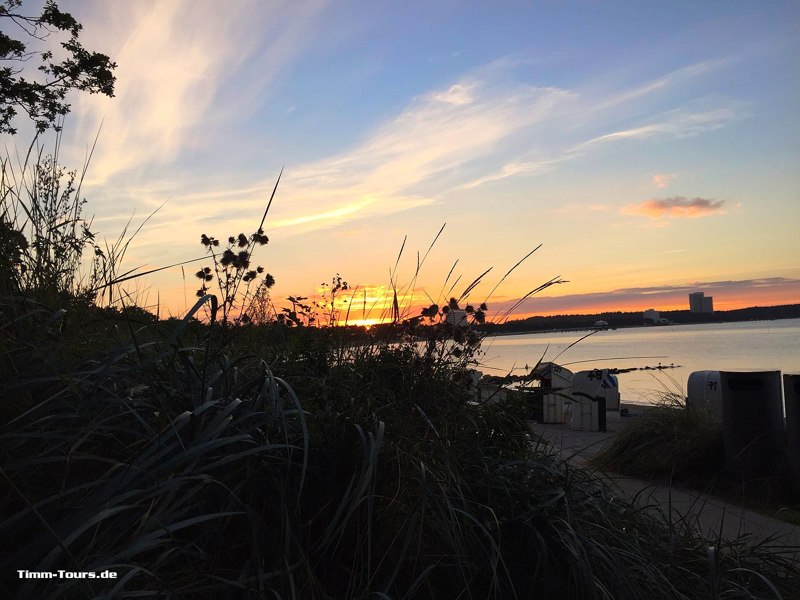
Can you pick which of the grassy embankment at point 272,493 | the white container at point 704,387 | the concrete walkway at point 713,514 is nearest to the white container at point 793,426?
the concrete walkway at point 713,514

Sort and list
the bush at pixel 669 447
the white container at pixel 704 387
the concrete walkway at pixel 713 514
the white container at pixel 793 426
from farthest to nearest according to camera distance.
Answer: the white container at pixel 704 387 → the bush at pixel 669 447 → the white container at pixel 793 426 → the concrete walkway at pixel 713 514

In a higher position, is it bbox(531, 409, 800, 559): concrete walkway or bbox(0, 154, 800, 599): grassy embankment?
bbox(0, 154, 800, 599): grassy embankment

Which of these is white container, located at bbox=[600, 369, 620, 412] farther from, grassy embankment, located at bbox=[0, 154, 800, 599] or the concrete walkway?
grassy embankment, located at bbox=[0, 154, 800, 599]

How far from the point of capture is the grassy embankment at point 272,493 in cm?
184

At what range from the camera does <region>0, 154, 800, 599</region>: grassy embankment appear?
1.84 meters

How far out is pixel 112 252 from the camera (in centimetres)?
370

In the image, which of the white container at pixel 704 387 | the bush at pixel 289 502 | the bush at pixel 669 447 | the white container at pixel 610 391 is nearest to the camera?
the bush at pixel 289 502

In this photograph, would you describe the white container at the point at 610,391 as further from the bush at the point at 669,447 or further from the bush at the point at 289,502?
the bush at the point at 289,502

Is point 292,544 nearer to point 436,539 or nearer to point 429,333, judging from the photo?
point 436,539

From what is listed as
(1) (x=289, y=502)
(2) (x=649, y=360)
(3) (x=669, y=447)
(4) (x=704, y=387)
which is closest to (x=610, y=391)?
(4) (x=704, y=387)

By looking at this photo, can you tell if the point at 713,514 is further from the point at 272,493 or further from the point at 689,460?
the point at 272,493

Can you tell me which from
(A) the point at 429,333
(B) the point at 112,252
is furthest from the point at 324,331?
(B) the point at 112,252

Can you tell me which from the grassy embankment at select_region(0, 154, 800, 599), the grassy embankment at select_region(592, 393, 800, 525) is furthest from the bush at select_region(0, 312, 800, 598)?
the grassy embankment at select_region(592, 393, 800, 525)

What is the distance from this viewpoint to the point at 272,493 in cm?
214
